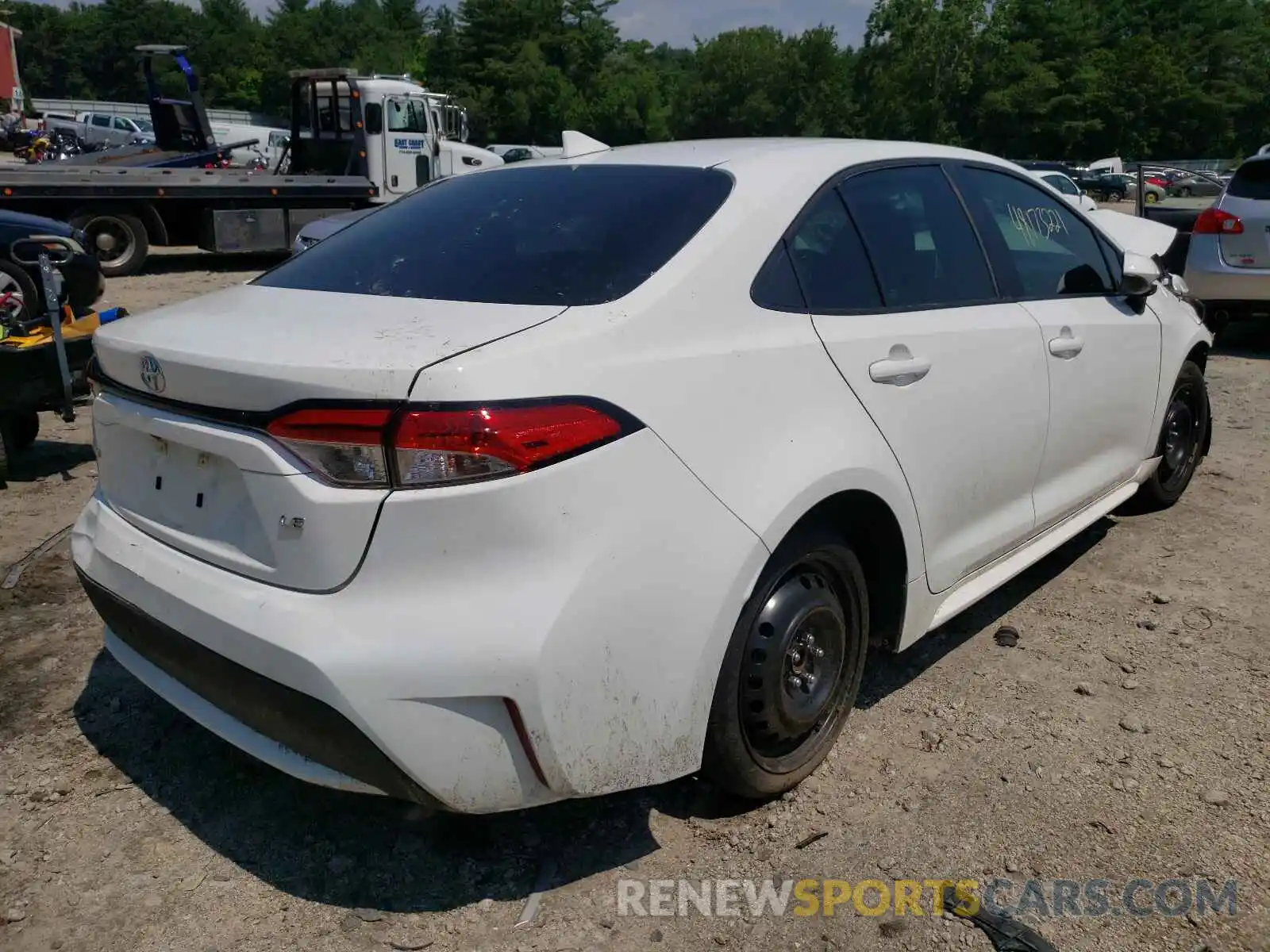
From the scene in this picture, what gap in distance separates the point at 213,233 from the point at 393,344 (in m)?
13.0

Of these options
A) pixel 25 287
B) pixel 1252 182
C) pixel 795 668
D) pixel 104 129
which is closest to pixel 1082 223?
pixel 795 668

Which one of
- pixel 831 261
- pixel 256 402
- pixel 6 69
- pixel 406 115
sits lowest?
pixel 256 402

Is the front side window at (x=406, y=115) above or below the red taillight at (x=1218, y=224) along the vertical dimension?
above

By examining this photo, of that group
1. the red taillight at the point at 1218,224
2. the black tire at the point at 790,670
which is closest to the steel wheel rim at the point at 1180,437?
the black tire at the point at 790,670

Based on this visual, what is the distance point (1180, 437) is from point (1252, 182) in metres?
4.92

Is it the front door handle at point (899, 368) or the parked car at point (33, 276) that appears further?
the parked car at point (33, 276)

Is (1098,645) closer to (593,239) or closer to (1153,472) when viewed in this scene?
(1153,472)

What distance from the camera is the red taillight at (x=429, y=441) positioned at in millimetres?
1991

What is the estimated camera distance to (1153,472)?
465 centimetres

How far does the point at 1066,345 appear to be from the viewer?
354cm

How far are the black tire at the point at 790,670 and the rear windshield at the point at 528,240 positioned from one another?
0.78 meters

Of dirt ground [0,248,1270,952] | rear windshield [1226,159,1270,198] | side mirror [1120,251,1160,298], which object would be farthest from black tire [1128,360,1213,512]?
rear windshield [1226,159,1270,198]

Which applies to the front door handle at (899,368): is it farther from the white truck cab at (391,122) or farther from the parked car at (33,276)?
the white truck cab at (391,122)

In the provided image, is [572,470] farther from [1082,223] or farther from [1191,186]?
[1191,186]
